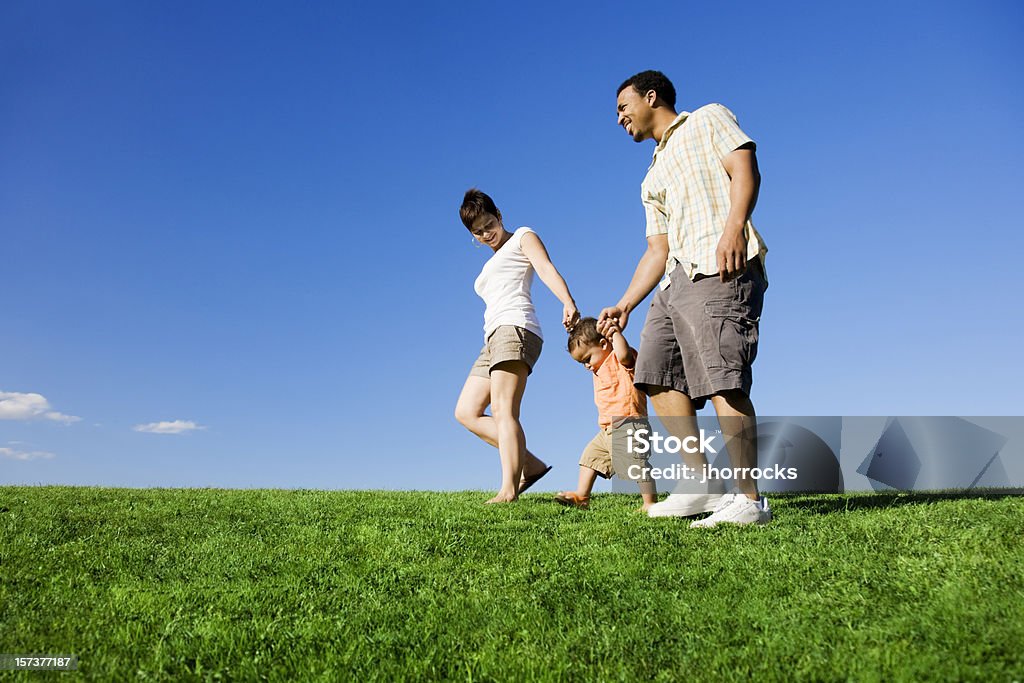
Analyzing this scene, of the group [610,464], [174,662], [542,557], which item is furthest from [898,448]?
[174,662]

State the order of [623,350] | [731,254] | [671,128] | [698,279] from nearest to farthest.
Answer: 1. [731,254]
2. [698,279]
3. [671,128]
4. [623,350]

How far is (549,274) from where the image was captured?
6746mm

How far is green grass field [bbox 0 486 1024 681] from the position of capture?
2975mm

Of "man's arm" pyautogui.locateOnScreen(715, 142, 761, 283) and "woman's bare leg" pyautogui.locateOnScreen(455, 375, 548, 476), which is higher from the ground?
"man's arm" pyautogui.locateOnScreen(715, 142, 761, 283)

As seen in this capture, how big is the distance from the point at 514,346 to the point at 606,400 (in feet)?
3.03

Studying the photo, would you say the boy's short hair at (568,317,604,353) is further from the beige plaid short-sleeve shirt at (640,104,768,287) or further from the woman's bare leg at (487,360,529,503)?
the beige plaid short-sleeve shirt at (640,104,768,287)

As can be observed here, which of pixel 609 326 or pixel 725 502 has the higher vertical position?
pixel 609 326

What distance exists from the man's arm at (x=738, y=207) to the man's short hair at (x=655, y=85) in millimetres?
789

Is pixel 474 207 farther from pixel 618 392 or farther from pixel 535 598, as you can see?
pixel 535 598

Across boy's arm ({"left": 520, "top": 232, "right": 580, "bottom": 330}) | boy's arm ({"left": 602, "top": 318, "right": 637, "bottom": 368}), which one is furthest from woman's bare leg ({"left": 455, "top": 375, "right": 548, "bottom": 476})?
boy's arm ({"left": 602, "top": 318, "right": 637, "bottom": 368})

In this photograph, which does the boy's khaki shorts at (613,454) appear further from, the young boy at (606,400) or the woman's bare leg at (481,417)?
the woman's bare leg at (481,417)

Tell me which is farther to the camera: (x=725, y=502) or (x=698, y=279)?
(x=725, y=502)

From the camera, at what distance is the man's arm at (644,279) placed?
18.0 ft

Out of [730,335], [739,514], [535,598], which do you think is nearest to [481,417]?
[739,514]
